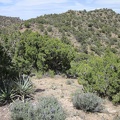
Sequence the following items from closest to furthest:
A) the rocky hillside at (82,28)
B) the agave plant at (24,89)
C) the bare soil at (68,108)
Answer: the bare soil at (68,108), the agave plant at (24,89), the rocky hillside at (82,28)

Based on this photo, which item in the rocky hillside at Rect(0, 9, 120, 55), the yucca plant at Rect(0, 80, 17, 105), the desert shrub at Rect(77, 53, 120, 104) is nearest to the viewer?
the yucca plant at Rect(0, 80, 17, 105)

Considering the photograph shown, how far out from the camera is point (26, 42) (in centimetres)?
1861

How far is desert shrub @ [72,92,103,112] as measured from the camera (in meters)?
9.42

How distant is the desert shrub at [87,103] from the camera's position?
9.42m

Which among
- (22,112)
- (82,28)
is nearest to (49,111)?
(22,112)

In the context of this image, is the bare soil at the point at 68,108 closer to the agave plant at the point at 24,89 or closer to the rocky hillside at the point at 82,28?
the agave plant at the point at 24,89

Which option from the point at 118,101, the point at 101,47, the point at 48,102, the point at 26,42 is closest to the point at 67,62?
the point at 26,42

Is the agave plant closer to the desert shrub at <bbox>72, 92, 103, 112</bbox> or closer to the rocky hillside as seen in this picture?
the desert shrub at <bbox>72, 92, 103, 112</bbox>

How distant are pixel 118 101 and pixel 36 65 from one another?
8.43 metres

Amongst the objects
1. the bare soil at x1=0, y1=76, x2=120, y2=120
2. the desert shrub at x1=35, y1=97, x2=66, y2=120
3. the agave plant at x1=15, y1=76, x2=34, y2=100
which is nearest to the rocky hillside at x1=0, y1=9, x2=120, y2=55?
the bare soil at x1=0, y1=76, x2=120, y2=120

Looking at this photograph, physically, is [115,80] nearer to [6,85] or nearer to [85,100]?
[85,100]

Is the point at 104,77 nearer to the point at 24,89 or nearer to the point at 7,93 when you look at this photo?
the point at 24,89

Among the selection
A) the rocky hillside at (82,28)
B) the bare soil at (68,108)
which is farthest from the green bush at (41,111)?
the rocky hillside at (82,28)

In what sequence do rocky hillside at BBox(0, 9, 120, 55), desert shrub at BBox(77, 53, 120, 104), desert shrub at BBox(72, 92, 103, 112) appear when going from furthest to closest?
1. rocky hillside at BBox(0, 9, 120, 55)
2. desert shrub at BBox(77, 53, 120, 104)
3. desert shrub at BBox(72, 92, 103, 112)
